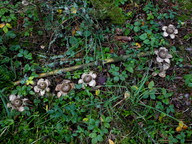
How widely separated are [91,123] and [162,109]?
0.93 metres

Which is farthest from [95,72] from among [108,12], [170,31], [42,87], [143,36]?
[170,31]

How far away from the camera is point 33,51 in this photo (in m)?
2.91

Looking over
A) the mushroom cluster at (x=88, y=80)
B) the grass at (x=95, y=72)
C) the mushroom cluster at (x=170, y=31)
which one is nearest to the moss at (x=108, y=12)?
the grass at (x=95, y=72)

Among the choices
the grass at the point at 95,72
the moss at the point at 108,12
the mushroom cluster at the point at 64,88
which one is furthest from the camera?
the moss at the point at 108,12

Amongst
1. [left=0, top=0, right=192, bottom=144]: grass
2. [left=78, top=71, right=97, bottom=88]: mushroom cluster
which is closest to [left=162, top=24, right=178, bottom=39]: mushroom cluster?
[left=0, top=0, right=192, bottom=144]: grass

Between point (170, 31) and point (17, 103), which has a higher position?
point (170, 31)

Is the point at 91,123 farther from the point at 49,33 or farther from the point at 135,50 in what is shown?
the point at 49,33

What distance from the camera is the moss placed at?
3.04 metres

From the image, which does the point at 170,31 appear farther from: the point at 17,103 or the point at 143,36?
the point at 17,103

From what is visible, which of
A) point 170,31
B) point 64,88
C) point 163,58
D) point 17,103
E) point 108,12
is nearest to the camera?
point 17,103

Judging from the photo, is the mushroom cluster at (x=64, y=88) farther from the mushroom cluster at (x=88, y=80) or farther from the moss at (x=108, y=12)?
the moss at (x=108, y=12)

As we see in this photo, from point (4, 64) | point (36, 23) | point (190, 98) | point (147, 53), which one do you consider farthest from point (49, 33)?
point (190, 98)

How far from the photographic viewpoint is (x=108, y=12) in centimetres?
307

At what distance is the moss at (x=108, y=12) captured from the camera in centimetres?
304
